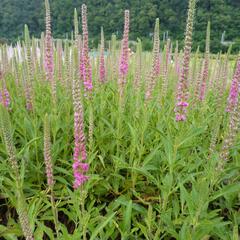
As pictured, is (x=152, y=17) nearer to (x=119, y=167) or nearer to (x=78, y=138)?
(x=119, y=167)

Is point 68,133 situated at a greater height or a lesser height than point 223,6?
lesser

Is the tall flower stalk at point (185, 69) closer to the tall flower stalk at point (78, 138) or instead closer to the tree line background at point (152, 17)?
the tall flower stalk at point (78, 138)

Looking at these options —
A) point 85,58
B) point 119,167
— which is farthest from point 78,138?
point 85,58

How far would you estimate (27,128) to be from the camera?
3.38m

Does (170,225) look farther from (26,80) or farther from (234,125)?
(26,80)

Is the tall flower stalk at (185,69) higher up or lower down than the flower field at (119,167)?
higher up

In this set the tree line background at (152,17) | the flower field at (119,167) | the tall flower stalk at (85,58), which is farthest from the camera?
the tree line background at (152,17)

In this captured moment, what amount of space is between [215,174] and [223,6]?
18641mm

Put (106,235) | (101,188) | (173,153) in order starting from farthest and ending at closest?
(101,188) → (173,153) → (106,235)

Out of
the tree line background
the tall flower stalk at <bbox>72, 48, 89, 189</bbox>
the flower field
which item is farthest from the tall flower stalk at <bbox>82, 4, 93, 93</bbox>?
the tree line background

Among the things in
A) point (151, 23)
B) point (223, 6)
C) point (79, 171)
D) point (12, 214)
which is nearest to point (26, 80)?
point (12, 214)

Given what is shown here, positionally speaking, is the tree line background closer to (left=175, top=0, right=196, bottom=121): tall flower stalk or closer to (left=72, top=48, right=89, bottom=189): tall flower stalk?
(left=175, top=0, right=196, bottom=121): tall flower stalk

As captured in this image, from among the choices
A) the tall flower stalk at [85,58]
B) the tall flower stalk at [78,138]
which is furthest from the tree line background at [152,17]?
the tall flower stalk at [78,138]

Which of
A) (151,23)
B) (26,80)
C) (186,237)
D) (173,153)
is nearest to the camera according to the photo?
(186,237)
